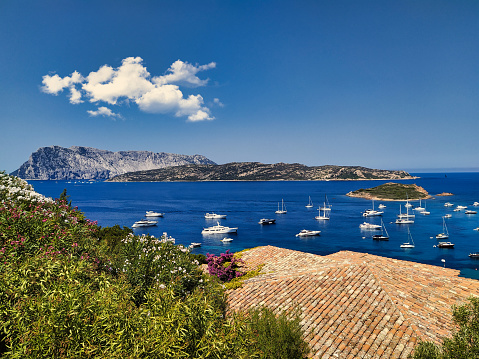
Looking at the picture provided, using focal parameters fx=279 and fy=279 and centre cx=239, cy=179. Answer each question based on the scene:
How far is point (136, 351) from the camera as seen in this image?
20.6 feet

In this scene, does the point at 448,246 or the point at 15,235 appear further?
the point at 448,246

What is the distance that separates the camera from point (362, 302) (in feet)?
57.4

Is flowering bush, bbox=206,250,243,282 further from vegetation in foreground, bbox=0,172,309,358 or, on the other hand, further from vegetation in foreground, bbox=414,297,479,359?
vegetation in foreground, bbox=414,297,479,359

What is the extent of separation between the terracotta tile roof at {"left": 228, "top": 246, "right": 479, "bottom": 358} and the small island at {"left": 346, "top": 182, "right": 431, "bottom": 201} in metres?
155

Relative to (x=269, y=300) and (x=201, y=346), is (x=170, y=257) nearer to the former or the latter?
(x=269, y=300)

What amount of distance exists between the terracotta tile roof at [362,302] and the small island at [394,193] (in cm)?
15478

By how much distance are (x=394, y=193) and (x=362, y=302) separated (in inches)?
6912

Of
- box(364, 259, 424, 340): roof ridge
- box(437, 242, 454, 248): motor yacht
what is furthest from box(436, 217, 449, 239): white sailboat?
box(364, 259, 424, 340): roof ridge

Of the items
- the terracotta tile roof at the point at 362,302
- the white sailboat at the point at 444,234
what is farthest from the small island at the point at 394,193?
the terracotta tile roof at the point at 362,302

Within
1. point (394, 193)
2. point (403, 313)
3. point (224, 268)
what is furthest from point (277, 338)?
point (394, 193)

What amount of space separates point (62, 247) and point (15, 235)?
7.05 feet

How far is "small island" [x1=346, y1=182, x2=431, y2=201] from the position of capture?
162125 millimetres

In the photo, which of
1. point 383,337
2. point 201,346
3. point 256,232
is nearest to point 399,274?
point 383,337

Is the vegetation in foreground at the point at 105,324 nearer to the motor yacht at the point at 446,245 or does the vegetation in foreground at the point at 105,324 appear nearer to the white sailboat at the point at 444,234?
the motor yacht at the point at 446,245
